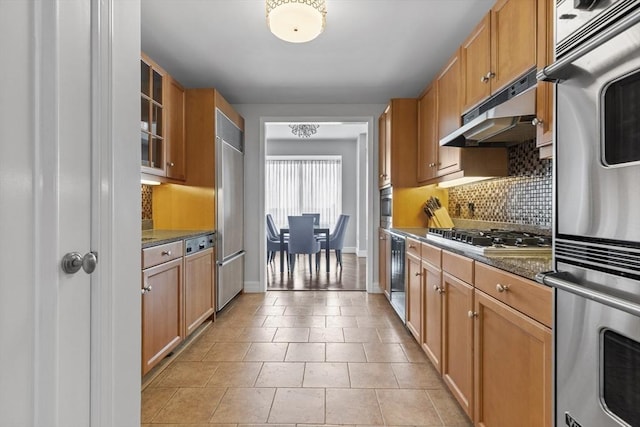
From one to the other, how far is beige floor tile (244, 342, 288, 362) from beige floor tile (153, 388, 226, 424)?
429 millimetres

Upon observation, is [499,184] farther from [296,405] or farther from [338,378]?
[296,405]

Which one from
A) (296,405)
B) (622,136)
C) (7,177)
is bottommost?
(296,405)

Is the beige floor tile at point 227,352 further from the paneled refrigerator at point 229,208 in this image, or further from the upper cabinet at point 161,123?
the upper cabinet at point 161,123

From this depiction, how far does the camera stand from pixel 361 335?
9.09ft

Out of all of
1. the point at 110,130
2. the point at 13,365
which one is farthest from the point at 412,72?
the point at 13,365

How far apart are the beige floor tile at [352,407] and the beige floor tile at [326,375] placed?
0.08m

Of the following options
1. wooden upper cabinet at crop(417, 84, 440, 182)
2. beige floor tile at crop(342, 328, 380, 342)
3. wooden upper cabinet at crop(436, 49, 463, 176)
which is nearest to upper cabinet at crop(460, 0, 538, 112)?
wooden upper cabinet at crop(436, 49, 463, 176)

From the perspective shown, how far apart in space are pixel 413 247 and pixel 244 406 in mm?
1550

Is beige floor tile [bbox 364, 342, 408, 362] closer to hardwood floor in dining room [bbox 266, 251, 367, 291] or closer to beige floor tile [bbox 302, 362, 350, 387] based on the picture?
beige floor tile [bbox 302, 362, 350, 387]

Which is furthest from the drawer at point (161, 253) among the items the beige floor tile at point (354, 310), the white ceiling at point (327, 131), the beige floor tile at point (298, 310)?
the white ceiling at point (327, 131)

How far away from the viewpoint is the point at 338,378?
206 cm

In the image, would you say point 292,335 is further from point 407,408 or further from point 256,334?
point 407,408

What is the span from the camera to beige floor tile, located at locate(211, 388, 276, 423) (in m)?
1.68

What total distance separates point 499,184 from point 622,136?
1892 mm
